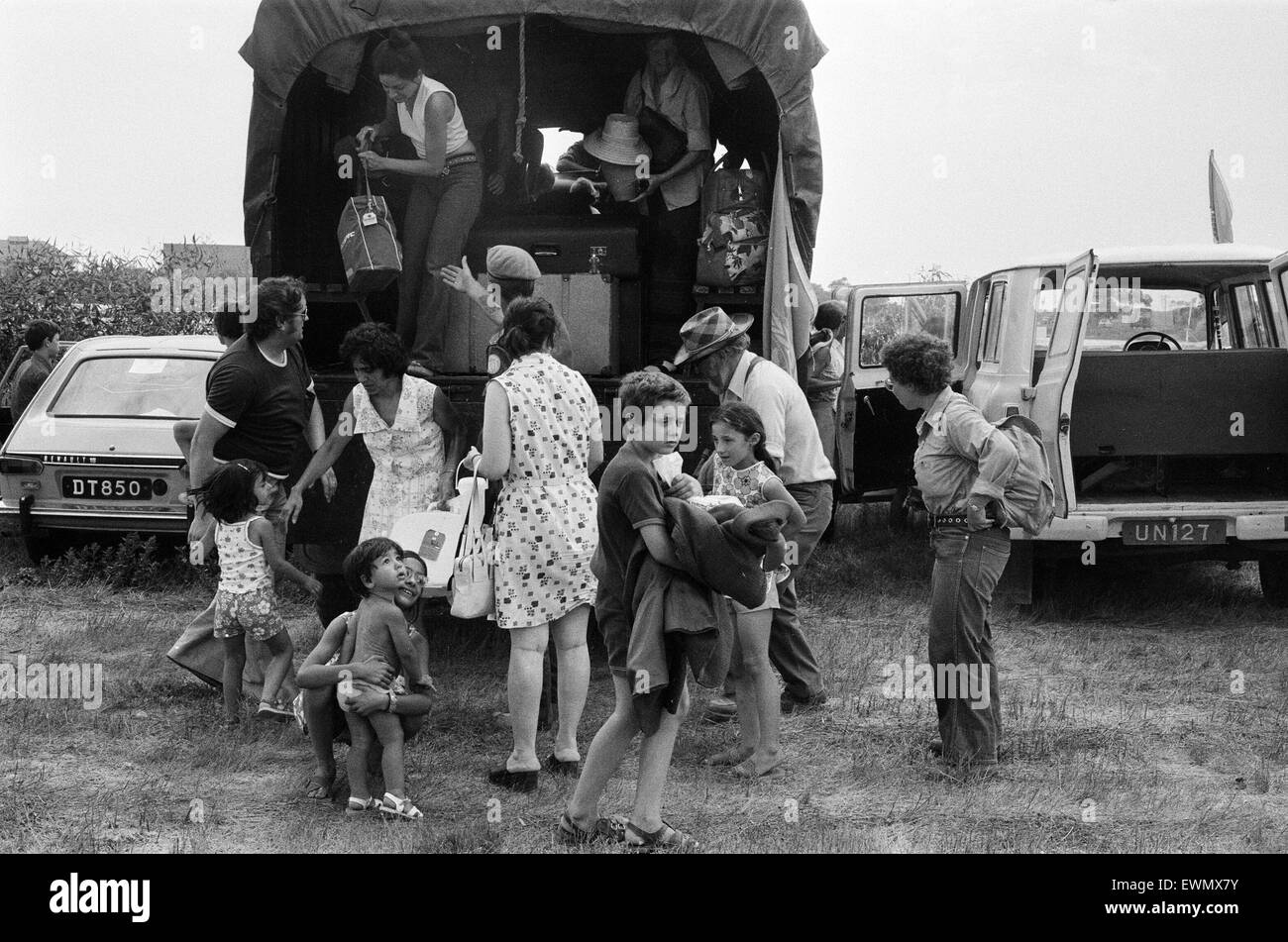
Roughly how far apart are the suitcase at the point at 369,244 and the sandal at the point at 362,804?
295 cm

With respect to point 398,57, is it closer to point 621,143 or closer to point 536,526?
point 621,143

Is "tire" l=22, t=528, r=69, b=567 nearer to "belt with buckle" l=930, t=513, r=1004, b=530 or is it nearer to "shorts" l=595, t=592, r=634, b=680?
"shorts" l=595, t=592, r=634, b=680

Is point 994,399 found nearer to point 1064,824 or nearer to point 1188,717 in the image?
point 1188,717

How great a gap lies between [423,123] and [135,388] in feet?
12.4

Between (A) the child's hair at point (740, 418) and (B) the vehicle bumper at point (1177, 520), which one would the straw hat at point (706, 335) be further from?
(B) the vehicle bumper at point (1177, 520)

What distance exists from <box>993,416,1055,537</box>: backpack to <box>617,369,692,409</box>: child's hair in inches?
58.7

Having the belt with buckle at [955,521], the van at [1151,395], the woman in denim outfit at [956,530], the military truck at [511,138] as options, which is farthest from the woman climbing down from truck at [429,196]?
the van at [1151,395]

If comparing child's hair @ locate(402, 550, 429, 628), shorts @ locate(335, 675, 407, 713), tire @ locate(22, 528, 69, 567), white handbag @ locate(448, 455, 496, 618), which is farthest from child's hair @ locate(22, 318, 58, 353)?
shorts @ locate(335, 675, 407, 713)

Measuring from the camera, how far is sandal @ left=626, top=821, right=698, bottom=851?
14.6ft

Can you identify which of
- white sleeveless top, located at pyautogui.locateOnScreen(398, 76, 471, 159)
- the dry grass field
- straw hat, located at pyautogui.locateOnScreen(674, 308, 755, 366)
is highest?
white sleeveless top, located at pyautogui.locateOnScreen(398, 76, 471, 159)

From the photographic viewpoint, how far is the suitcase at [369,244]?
693 cm

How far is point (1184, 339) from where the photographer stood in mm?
9141

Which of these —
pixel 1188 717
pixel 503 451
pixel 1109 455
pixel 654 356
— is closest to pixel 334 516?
pixel 503 451

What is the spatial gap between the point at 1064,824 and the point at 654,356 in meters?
4.13
